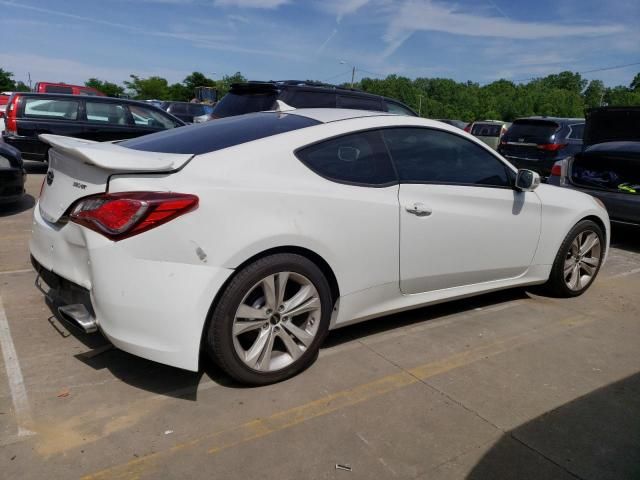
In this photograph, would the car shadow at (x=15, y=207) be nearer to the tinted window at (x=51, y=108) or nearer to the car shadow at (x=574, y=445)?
the tinted window at (x=51, y=108)

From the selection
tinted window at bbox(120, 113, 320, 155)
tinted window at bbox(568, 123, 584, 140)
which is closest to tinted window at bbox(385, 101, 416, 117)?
tinted window at bbox(568, 123, 584, 140)

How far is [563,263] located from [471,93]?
8987cm

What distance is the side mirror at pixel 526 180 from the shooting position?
13.0 ft

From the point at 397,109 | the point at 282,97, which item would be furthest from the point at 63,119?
the point at 397,109

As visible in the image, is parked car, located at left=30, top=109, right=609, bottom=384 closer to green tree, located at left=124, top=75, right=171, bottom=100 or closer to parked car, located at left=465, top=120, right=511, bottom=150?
parked car, located at left=465, top=120, right=511, bottom=150

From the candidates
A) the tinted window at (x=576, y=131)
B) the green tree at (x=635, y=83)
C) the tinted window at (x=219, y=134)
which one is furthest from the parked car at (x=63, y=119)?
the green tree at (x=635, y=83)

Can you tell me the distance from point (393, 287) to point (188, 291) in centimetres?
140

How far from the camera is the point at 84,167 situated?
2.76m

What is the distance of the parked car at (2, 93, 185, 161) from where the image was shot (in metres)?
9.68

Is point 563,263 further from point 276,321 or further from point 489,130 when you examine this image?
point 489,130

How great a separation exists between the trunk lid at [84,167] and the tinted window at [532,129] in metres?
10.9

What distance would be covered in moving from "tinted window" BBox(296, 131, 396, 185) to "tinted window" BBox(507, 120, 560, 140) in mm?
9746

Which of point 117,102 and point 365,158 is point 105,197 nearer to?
point 365,158

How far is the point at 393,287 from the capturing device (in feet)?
11.2
